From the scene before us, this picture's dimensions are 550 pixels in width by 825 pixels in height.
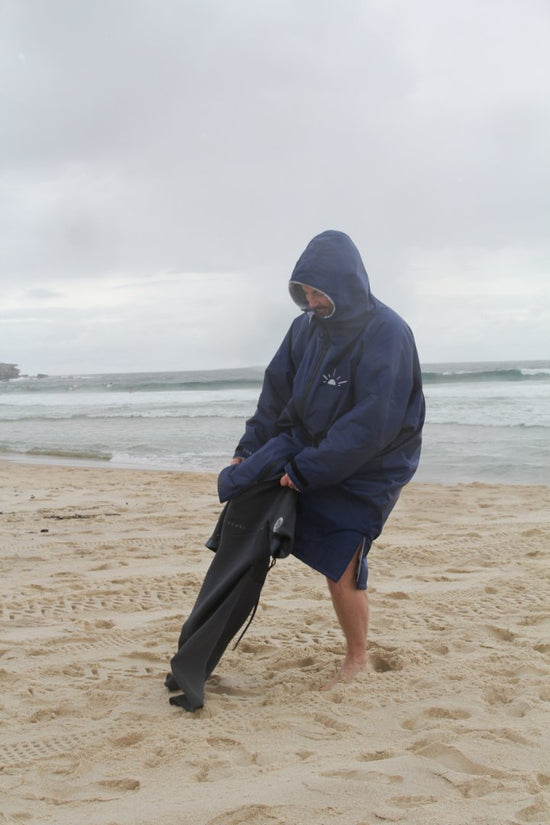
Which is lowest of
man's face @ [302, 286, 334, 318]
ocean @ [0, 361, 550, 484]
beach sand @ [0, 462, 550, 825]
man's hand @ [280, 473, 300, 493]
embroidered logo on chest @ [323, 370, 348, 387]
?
beach sand @ [0, 462, 550, 825]

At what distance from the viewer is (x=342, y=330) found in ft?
10.1

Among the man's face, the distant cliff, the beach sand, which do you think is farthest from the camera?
the distant cliff

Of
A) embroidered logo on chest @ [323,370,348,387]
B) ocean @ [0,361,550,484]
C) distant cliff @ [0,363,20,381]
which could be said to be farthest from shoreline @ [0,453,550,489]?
distant cliff @ [0,363,20,381]

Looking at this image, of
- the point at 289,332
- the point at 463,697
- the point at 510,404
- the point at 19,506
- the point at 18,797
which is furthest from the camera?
the point at 510,404

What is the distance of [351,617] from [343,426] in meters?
0.89

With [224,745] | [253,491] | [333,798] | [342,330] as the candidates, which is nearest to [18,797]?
[224,745]

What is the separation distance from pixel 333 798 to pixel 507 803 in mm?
502

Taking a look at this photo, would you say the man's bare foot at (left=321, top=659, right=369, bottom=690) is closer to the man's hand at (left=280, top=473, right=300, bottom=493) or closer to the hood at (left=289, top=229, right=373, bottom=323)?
the man's hand at (left=280, top=473, right=300, bottom=493)

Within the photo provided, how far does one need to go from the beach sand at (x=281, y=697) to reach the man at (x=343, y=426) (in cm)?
45

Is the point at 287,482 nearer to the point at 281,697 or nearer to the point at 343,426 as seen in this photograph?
the point at 343,426

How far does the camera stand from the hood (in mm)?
2988

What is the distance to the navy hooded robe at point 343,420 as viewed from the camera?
292 centimetres

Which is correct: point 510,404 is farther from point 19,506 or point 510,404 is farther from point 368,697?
point 368,697

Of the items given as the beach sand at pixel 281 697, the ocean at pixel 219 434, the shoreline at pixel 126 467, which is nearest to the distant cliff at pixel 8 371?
the ocean at pixel 219 434
